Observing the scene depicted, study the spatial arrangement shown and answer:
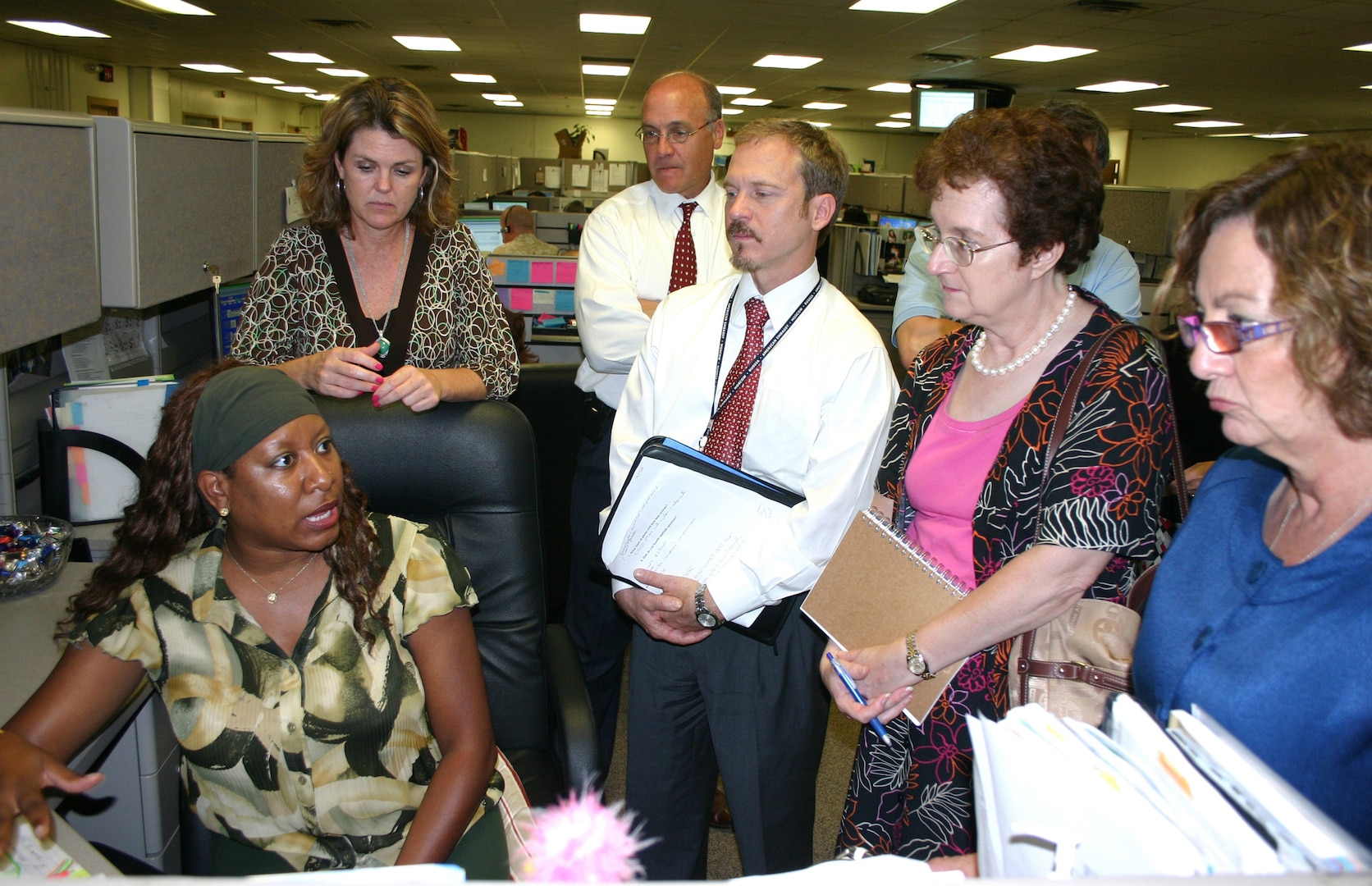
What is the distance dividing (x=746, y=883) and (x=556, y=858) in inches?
4.7

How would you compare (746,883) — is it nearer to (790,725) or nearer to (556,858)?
(556,858)

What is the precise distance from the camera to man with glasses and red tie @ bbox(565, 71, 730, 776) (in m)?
2.27

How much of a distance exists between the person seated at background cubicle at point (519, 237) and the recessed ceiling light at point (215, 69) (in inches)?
386

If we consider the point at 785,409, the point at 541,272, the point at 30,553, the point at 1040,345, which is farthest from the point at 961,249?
the point at 541,272

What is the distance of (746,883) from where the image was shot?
20.4 inches

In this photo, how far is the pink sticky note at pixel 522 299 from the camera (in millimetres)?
4270

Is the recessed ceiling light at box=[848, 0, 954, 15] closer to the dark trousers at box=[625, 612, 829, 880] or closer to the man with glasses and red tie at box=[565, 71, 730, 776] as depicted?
the man with glasses and red tie at box=[565, 71, 730, 776]

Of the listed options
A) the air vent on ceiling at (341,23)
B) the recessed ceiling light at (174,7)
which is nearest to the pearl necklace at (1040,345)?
the recessed ceiling light at (174,7)

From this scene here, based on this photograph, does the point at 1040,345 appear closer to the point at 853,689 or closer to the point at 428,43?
the point at 853,689

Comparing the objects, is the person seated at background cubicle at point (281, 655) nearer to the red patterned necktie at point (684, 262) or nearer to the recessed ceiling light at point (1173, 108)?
the red patterned necktie at point (684, 262)

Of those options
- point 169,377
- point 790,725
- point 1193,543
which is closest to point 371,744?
point 790,725

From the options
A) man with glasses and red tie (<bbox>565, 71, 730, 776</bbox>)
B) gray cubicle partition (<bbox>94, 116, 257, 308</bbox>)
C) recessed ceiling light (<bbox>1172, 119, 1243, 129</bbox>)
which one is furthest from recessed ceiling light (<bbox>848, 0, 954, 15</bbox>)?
recessed ceiling light (<bbox>1172, 119, 1243, 129</bbox>)

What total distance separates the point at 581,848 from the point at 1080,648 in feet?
2.83

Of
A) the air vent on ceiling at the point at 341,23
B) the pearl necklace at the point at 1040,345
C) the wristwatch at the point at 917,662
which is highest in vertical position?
the air vent on ceiling at the point at 341,23
